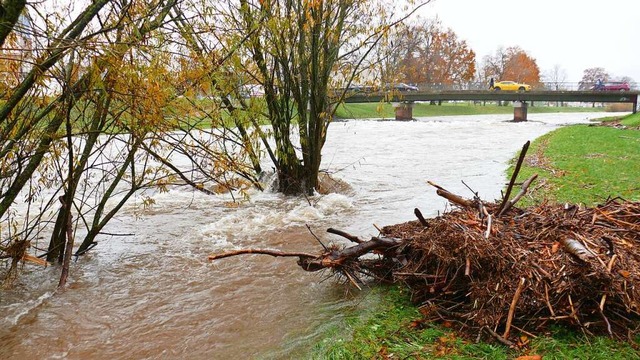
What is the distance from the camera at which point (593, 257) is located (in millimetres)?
3725

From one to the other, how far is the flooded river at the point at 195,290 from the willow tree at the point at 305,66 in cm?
129

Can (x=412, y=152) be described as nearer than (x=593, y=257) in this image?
No

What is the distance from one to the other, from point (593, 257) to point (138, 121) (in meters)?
4.70

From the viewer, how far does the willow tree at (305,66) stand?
400 inches

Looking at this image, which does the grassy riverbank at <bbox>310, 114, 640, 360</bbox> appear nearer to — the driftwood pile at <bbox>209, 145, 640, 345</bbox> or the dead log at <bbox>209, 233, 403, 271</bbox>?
the driftwood pile at <bbox>209, 145, 640, 345</bbox>

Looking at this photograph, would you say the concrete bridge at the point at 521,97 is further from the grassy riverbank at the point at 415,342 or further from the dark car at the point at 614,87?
the grassy riverbank at the point at 415,342

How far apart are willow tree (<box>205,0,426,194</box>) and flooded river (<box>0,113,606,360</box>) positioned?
1.29 meters

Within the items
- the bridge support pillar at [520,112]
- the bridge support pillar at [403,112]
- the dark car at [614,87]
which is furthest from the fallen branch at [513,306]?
the dark car at [614,87]

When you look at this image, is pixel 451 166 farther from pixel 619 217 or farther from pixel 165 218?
pixel 619 217

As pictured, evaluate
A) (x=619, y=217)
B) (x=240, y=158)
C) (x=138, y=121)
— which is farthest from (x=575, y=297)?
(x=240, y=158)

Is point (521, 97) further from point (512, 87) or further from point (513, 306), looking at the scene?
point (513, 306)

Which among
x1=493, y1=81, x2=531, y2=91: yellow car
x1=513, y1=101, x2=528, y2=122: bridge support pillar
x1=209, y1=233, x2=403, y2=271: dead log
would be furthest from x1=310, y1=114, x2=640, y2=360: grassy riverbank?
x1=493, y1=81, x2=531, y2=91: yellow car

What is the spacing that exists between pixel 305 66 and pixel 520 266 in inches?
313

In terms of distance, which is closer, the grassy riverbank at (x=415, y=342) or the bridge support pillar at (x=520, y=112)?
the grassy riverbank at (x=415, y=342)
